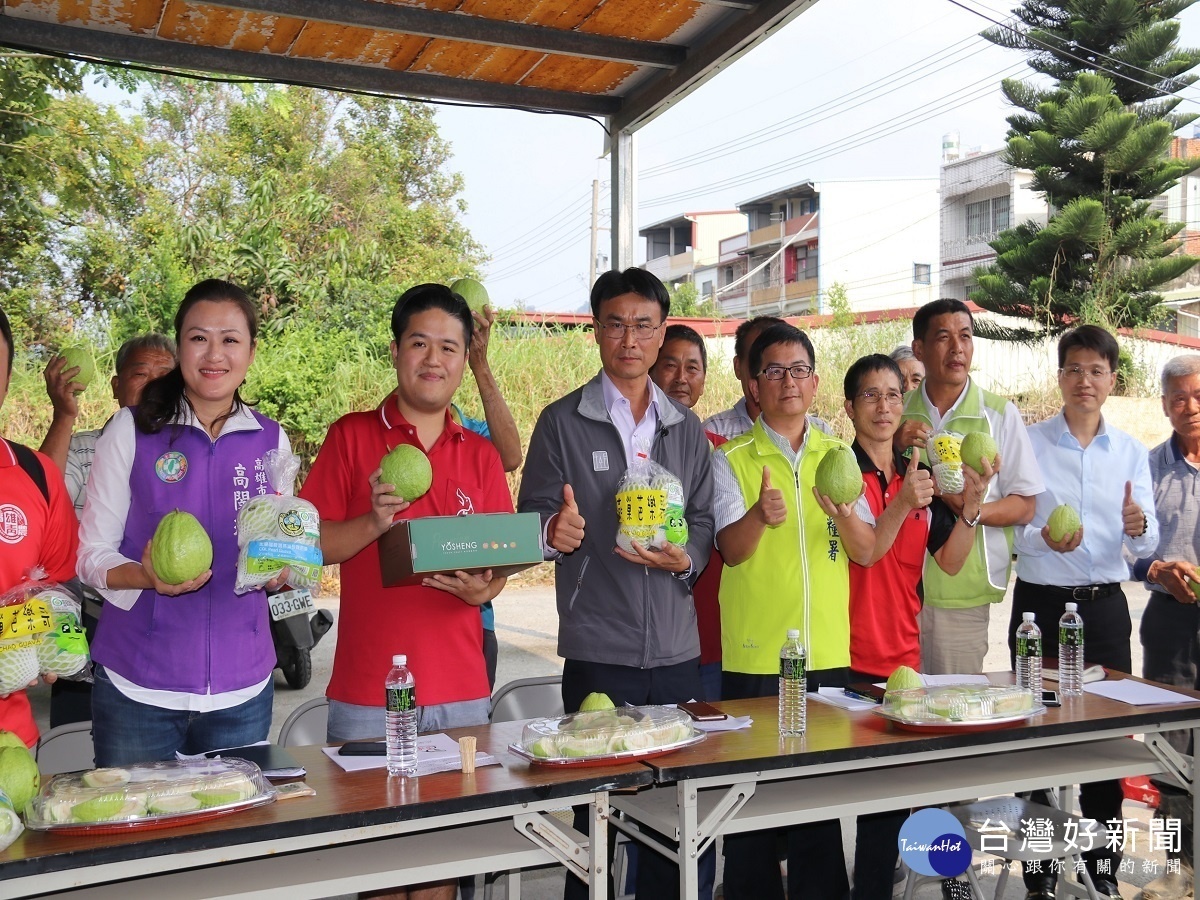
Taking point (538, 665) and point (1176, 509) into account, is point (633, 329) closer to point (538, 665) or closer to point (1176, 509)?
point (1176, 509)

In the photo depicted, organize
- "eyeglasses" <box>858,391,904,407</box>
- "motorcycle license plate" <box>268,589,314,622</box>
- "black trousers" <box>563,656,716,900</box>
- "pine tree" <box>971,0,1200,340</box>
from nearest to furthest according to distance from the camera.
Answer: "motorcycle license plate" <box>268,589,314,622</box> → "black trousers" <box>563,656,716,900</box> → "eyeglasses" <box>858,391,904,407</box> → "pine tree" <box>971,0,1200,340</box>

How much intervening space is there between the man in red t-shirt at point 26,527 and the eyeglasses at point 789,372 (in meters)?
2.40

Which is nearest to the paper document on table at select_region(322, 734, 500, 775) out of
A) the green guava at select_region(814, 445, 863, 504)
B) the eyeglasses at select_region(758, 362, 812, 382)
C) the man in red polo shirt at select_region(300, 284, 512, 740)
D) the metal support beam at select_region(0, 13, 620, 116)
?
the man in red polo shirt at select_region(300, 284, 512, 740)

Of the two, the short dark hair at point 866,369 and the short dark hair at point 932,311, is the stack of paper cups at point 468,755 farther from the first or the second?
the short dark hair at point 932,311

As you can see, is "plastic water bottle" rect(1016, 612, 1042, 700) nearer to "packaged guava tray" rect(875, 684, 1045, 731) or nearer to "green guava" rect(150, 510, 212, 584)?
"packaged guava tray" rect(875, 684, 1045, 731)

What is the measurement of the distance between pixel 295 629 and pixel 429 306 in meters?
2.51

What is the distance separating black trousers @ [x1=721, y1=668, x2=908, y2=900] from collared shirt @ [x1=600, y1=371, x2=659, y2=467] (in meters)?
0.93

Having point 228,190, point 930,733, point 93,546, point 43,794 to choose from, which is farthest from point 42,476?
point 228,190

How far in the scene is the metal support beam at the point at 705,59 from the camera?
15.1 ft

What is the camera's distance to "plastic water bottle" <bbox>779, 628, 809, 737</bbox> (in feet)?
10.4

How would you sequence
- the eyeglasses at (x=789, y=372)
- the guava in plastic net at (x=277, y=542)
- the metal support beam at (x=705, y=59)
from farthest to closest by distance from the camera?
the metal support beam at (x=705, y=59)
the eyeglasses at (x=789, y=372)
the guava in plastic net at (x=277, y=542)

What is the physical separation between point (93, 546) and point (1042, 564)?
3.74 m

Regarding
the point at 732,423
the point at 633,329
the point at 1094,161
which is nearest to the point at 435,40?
the point at 633,329

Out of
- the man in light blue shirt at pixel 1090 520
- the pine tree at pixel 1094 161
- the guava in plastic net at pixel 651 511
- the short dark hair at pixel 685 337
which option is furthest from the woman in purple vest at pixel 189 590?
the pine tree at pixel 1094 161
